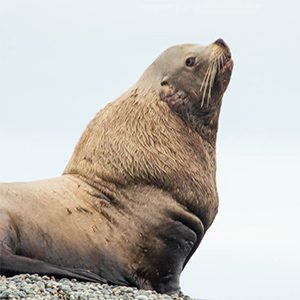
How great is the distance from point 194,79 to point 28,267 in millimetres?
3186

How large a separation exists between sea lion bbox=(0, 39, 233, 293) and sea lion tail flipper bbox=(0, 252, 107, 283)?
0.04 ft

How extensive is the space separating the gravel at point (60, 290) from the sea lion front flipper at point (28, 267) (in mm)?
108

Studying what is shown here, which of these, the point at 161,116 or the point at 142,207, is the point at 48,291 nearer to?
the point at 142,207

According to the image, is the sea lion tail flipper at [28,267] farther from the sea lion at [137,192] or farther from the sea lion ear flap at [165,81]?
the sea lion ear flap at [165,81]

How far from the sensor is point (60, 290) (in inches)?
447

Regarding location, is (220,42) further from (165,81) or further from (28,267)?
(28,267)

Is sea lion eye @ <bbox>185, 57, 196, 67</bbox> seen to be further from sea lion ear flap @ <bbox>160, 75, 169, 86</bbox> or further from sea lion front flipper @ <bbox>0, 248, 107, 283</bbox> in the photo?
sea lion front flipper @ <bbox>0, 248, 107, 283</bbox>

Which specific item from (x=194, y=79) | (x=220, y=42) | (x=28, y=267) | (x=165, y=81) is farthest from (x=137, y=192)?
(x=220, y=42)

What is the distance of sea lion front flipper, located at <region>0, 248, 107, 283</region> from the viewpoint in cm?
1204

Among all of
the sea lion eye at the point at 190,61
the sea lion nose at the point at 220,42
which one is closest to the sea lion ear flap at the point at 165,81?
the sea lion eye at the point at 190,61

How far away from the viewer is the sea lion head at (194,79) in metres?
14.0

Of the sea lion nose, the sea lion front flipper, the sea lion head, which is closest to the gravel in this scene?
the sea lion front flipper

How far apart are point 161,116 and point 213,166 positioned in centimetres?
83

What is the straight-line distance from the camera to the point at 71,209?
512 inches
